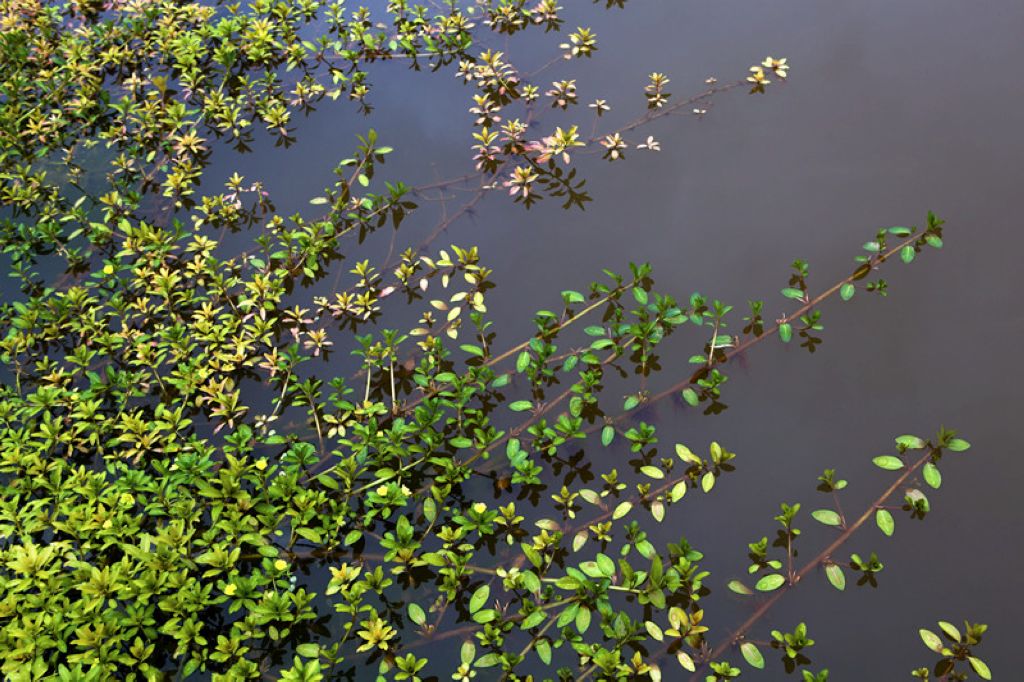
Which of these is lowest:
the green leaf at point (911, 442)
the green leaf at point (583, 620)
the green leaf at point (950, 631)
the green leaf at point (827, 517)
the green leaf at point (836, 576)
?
the green leaf at point (950, 631)

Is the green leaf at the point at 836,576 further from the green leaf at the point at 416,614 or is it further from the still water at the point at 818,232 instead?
the green leaf at the point at 416,614

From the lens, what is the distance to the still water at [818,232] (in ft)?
8.75

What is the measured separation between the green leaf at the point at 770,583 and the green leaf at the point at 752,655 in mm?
194

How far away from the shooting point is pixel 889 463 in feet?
9.30

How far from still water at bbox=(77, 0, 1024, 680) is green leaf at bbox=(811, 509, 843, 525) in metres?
0.05

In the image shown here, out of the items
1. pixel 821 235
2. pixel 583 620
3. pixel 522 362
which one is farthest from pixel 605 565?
pixel 821 235

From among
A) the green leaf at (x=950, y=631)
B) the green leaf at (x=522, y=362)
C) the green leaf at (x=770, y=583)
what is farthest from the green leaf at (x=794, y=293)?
the green leaf at (x=950, y=631)

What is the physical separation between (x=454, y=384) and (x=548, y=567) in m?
0.86

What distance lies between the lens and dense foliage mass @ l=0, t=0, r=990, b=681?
8.34ft

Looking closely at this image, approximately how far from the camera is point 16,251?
13.2ft

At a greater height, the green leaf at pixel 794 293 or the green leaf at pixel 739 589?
the green leaf at pixel 794 293

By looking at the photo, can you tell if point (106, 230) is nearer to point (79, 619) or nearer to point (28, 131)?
point (28, 131)

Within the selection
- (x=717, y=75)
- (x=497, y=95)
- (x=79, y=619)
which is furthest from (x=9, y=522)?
(x=717, y=75)

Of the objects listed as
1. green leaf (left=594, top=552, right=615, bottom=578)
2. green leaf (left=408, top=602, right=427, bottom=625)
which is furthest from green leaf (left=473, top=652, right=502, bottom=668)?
green leaf (left=594, top=552, right=615, bottom=578)
